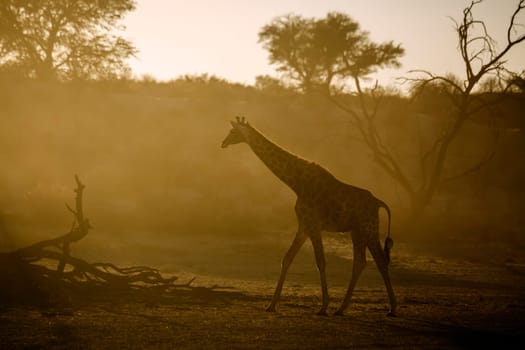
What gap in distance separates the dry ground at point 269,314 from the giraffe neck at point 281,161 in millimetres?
1790

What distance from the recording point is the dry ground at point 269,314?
26.8 feet

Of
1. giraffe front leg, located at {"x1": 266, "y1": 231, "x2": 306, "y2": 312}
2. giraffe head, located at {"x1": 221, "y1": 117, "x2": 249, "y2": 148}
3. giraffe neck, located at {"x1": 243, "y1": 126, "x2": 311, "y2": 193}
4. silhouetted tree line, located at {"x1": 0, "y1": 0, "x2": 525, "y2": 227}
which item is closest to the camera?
giraffe front leg, located at {"x1": 266, "y1": 231, "x2": 306, "y2": 312}

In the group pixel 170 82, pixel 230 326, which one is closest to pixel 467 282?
pixel 230 326

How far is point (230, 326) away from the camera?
895 cm

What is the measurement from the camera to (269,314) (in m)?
9.95

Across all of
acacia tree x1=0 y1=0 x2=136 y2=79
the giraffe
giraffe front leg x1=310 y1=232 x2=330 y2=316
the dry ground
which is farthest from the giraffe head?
acacia tree x1=0 y1=0 x2=136 y2=79

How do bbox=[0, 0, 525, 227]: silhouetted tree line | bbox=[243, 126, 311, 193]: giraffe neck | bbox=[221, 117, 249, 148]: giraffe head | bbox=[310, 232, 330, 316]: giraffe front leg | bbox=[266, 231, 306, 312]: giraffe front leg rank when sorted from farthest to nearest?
bbox=[0, 0, 525, 227]: silhouetted tree line < bbox=[221, 117, 249, 148]: giraffe head < bbox=[243, 126, 311, 193]: giraffe neck < bbox=[266, 231, 306, 312]: giraffe front leg < bbox=[310, 232, 330, 316]: giraffe front leg

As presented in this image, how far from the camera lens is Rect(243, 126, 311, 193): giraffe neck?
10.6 metres

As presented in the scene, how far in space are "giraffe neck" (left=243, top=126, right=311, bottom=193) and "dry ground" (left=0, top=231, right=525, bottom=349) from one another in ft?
5.87

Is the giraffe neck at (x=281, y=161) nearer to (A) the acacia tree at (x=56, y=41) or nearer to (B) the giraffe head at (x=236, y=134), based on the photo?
(B) the giraffe head at (x=236, y=134)

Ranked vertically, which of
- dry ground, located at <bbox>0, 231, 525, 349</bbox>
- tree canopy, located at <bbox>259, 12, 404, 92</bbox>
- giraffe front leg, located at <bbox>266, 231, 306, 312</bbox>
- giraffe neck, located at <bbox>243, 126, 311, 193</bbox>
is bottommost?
dry ground, located at <bbox>0, 231, 525, 349</bbox>

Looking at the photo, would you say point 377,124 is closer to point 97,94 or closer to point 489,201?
point 489,201

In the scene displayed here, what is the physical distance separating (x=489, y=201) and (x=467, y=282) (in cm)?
1532

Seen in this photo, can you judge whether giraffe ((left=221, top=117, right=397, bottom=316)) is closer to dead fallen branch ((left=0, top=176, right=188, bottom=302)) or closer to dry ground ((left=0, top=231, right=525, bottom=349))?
dry ground ((left=0, top=231, right=525, bottom=349))
